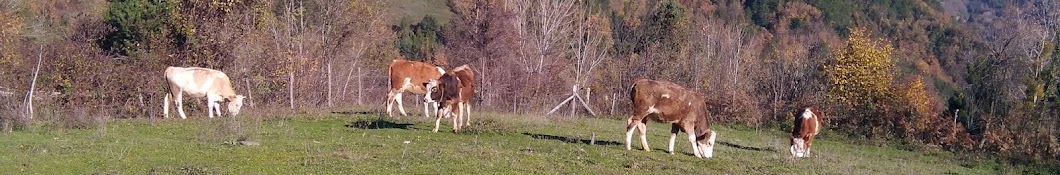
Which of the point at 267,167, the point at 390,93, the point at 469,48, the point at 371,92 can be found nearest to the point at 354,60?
the point at 371,92

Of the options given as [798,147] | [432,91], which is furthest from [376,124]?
[798,147]

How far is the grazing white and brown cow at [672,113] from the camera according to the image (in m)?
16.1

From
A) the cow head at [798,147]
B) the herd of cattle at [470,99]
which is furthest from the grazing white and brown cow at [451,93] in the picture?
the cow head at [798,147]

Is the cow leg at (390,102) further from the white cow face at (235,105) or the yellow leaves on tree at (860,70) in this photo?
the yellow leaves on tree at (860,70)

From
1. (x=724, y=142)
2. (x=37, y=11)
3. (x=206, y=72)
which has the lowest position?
(x=724, y=142)

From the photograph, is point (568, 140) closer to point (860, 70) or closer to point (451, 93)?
point (451, 93)

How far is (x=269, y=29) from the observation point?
40906 mm

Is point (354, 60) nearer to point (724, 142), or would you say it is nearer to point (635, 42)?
point (635, 42)

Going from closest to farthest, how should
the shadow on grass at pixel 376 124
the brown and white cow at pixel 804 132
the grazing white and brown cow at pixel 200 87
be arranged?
the brown and white cow at pixel 804 132, the shadow on grass at pixel 376 124, the grazing white and brown cow at pixel 200 87

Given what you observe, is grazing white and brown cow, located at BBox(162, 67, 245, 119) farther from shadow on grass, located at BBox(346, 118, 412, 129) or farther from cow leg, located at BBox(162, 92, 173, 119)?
shadow on grass, located at BBox(346, 118, 412, 129)

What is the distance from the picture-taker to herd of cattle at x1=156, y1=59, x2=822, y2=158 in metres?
16.2

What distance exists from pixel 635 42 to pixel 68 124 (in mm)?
54090

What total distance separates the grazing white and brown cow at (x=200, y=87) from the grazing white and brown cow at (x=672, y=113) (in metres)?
10.6

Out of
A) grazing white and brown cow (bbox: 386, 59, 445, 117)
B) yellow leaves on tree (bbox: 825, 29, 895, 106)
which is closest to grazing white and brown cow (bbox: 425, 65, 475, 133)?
grazing white and brown cow (bbox: 386, 59, 445, 117)
